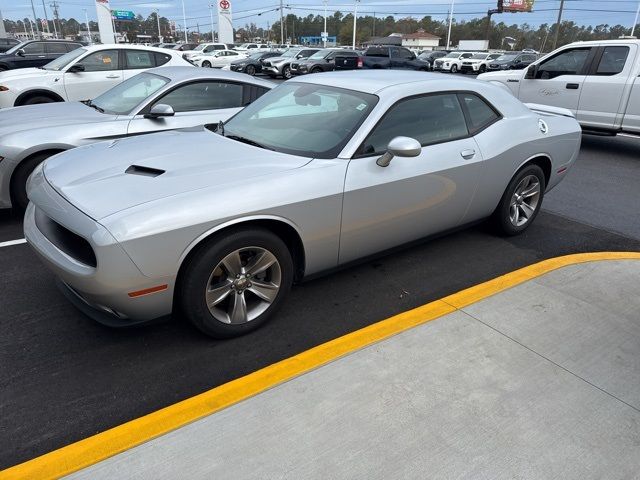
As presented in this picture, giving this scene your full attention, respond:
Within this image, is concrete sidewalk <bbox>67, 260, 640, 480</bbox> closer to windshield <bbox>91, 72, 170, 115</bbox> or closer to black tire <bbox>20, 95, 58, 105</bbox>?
windshield <bbox>91, 72, 170, 115</bbox>

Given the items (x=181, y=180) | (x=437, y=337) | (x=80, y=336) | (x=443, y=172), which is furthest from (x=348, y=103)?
(x=80, y=336)

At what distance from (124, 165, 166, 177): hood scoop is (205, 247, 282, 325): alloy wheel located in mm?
688

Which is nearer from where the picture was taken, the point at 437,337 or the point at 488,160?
the point at 437,337

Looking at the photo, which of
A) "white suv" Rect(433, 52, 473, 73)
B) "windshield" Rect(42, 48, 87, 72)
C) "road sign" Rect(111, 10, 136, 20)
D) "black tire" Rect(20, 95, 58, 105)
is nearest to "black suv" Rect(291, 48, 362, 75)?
"white suv" Rect(433, 52, 473, 73)

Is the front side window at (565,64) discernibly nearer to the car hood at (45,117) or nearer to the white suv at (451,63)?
the car hood at (45,117)

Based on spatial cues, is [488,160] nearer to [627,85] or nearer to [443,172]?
[443,172]

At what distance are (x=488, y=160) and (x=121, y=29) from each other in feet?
414

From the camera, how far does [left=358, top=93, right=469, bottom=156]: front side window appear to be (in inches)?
133

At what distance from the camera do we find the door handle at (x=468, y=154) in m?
3.81

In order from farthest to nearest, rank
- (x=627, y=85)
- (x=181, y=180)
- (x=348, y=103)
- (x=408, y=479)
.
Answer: (x=627, y=85) → (x=348, y=103) → (x=181, y=180) → (x=408, y=479)

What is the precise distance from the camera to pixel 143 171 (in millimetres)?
2955

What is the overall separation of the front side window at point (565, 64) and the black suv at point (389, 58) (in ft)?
51.4

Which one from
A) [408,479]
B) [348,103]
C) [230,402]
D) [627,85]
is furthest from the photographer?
[627,85]

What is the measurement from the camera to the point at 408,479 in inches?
80.0
